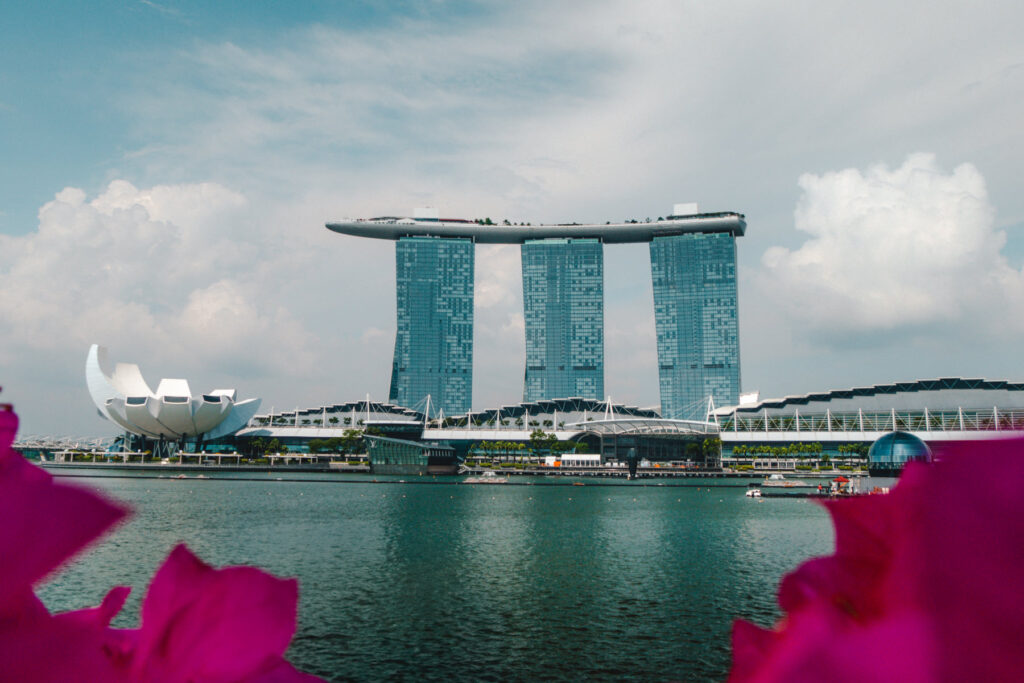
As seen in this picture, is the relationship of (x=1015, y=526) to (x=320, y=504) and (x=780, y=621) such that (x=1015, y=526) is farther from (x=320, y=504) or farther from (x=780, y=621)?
(x=320, y=504)

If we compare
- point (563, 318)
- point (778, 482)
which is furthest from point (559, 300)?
point (778, 482)

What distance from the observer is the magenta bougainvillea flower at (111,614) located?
375mm

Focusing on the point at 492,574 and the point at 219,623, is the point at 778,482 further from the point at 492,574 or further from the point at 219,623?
the point at 219,623

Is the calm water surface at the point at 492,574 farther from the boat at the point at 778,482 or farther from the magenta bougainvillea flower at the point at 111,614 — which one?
the boat at the point at 778,482

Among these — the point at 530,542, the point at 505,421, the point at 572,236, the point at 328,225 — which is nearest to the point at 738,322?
the point at 572,236

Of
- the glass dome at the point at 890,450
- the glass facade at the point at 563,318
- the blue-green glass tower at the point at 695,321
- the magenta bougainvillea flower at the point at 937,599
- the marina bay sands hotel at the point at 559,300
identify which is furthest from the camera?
the glass facade at the point at 563,318

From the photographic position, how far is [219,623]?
0.48 metres

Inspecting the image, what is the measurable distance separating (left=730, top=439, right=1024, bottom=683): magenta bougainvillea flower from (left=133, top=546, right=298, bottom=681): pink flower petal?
0.29 metres

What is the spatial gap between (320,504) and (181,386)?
51760 millimetres

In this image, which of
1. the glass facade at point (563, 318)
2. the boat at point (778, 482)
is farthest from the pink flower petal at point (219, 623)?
the glass facade at point (563, 318)

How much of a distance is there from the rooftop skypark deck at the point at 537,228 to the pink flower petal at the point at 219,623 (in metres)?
117

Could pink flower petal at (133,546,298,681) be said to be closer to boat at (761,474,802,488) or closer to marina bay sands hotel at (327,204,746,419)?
boat at (761,474,802,488)

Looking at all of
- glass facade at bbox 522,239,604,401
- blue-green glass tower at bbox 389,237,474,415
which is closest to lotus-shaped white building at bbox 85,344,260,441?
blue-green glass tower at bbox 389,237,474,415

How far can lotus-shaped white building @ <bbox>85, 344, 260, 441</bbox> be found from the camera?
77.7 metres
